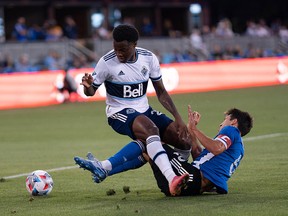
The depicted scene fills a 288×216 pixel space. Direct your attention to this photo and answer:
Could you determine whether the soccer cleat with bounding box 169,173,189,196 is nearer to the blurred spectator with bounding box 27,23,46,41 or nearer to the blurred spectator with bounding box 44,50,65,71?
the blurred spectator with bounding box 44,50,65,71

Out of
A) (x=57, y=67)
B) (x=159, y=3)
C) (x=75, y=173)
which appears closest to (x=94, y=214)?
(x=75, y=173)

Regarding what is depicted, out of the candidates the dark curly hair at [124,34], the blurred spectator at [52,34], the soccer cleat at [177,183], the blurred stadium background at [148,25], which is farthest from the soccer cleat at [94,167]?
the blurred spectator at [52,34]

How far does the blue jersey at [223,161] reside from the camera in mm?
9553

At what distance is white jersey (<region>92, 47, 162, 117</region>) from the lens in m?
10.2

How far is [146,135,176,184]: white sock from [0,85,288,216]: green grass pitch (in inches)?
12.1

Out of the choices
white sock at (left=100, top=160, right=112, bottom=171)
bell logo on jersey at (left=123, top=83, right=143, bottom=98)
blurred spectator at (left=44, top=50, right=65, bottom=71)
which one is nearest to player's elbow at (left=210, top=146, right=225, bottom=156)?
white sock at (left=100, top=160, right=112, bottom=171)

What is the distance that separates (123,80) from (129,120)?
482 millimetres

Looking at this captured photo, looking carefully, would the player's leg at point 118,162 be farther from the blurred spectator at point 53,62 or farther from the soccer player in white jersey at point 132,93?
the blurred spectator at point 53,62

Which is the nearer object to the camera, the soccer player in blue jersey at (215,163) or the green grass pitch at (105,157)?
the green grass pitch at (105,157)

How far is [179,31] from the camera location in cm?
4841

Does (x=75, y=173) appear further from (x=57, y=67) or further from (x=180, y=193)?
(x=57, y=67)

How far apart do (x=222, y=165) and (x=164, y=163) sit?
2.11ft

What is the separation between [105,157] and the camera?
14273 millimetres

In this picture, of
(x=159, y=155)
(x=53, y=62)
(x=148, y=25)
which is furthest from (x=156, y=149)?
(x=148, y=25)
